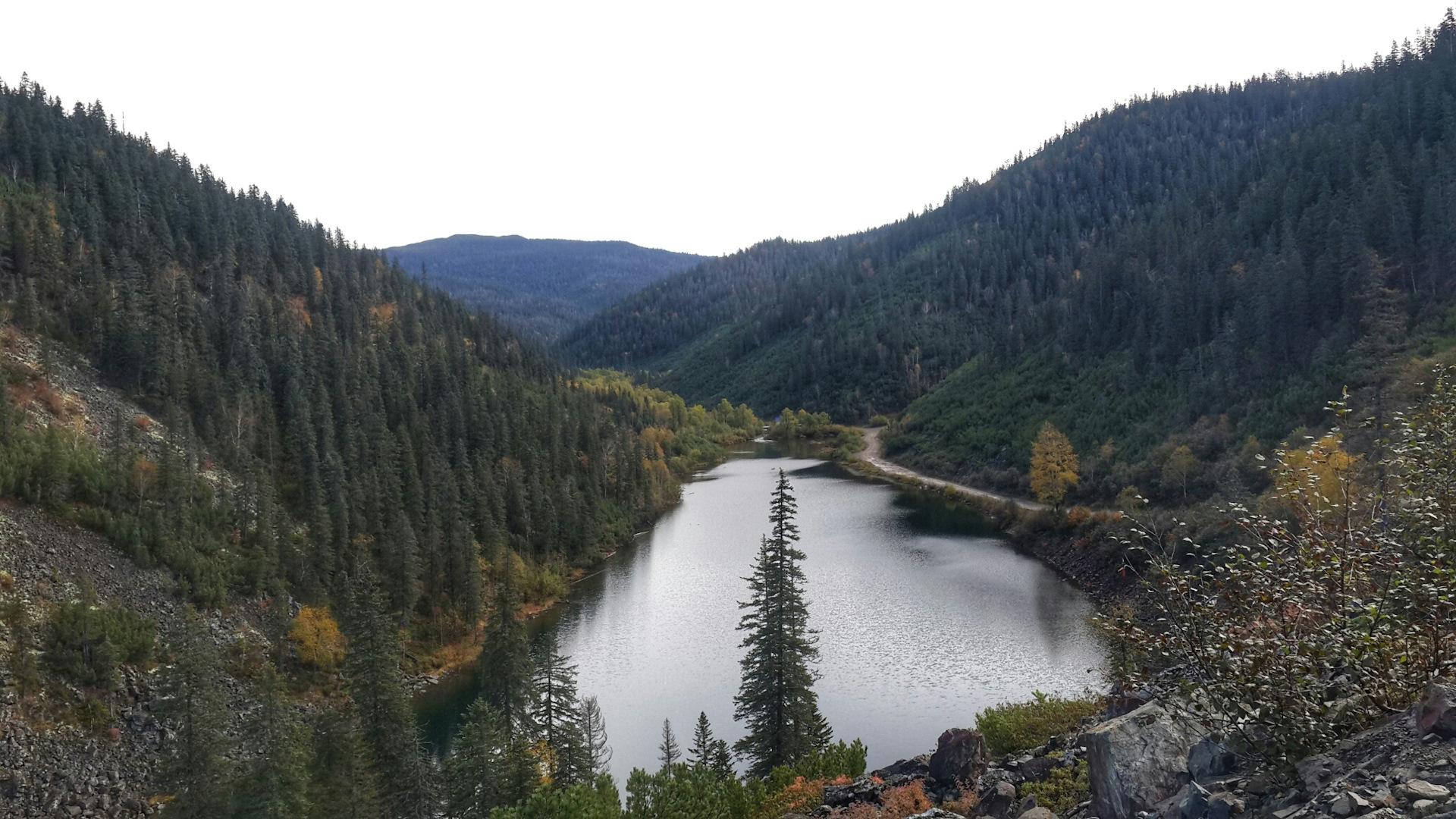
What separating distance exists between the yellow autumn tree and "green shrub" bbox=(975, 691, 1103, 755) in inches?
1949

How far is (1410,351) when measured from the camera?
65000 mm

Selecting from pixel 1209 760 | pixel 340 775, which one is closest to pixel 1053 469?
pixel 340 775

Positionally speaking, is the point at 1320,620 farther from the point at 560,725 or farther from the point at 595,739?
the point at 595,739

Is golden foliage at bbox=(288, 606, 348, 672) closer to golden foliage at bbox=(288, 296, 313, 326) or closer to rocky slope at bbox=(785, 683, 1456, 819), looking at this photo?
rocky slope at bbox=(785, 683, 1456, 819)

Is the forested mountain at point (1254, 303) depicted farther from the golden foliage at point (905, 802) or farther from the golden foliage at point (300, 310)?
the golden foliage at point (300, 310)

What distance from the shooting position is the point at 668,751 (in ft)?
110

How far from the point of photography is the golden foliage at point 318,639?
47625 mm

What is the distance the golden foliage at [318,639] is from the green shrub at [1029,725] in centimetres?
3760

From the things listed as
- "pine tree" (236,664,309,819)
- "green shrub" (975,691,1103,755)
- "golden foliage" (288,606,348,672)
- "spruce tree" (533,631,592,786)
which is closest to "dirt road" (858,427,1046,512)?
"green shrub" (975,691,1103,755)

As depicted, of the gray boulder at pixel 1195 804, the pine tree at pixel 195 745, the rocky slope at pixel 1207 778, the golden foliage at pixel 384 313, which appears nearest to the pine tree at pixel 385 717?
the pine tree at pixel 195 745

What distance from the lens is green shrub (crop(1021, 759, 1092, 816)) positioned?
738 inches

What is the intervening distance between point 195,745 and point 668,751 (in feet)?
55.0

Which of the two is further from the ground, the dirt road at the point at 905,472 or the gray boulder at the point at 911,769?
the dirt road at the point at 905,472

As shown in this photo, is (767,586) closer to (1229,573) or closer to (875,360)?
(1229,573)
